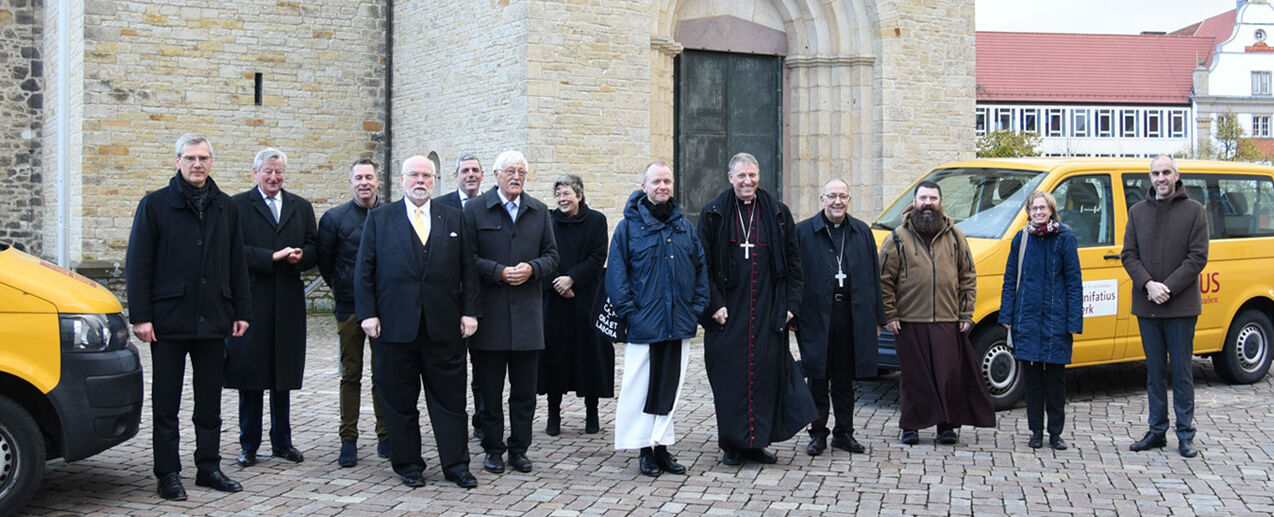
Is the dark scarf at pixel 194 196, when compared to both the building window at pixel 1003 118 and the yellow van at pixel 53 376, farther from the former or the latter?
the building window at pixel 1003 118

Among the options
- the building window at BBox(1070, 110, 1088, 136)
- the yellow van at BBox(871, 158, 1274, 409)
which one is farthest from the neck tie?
the building window at BBox(1070, 110, 1088, 136)

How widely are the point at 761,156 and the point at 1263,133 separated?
5669 cm

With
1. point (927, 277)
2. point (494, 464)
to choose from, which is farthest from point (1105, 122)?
point (494, 464)

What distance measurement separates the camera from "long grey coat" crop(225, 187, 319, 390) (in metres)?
6.94

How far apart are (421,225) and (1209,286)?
644 cm

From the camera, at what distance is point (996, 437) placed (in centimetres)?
798

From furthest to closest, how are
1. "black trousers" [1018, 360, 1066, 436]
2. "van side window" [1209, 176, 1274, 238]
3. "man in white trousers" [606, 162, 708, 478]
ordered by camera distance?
"van side window" [1209, 176, 1274, 238] → "black trousers" [1018, 360, 1066, 436] → "man in white trousers" [606, 162, 708, 478]

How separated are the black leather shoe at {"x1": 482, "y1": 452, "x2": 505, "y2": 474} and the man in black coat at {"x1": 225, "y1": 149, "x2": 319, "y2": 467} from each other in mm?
1162

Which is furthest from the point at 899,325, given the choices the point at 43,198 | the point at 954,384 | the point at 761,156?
the point at 43,198

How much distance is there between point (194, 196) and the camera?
6.27 m

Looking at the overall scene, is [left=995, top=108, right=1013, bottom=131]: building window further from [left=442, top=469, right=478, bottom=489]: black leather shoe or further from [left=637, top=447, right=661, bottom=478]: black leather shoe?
[left=442, top=469, right=478, bottom=489]: black leather shoe

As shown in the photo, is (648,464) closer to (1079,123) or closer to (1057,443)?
(1057,443)

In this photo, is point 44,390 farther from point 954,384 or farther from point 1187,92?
point 1187,92

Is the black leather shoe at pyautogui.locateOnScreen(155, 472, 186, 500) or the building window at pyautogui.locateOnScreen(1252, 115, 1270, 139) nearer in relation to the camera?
the black leather shoe at pyautogui.locateOnScreen(155, 472, 186, 500)
